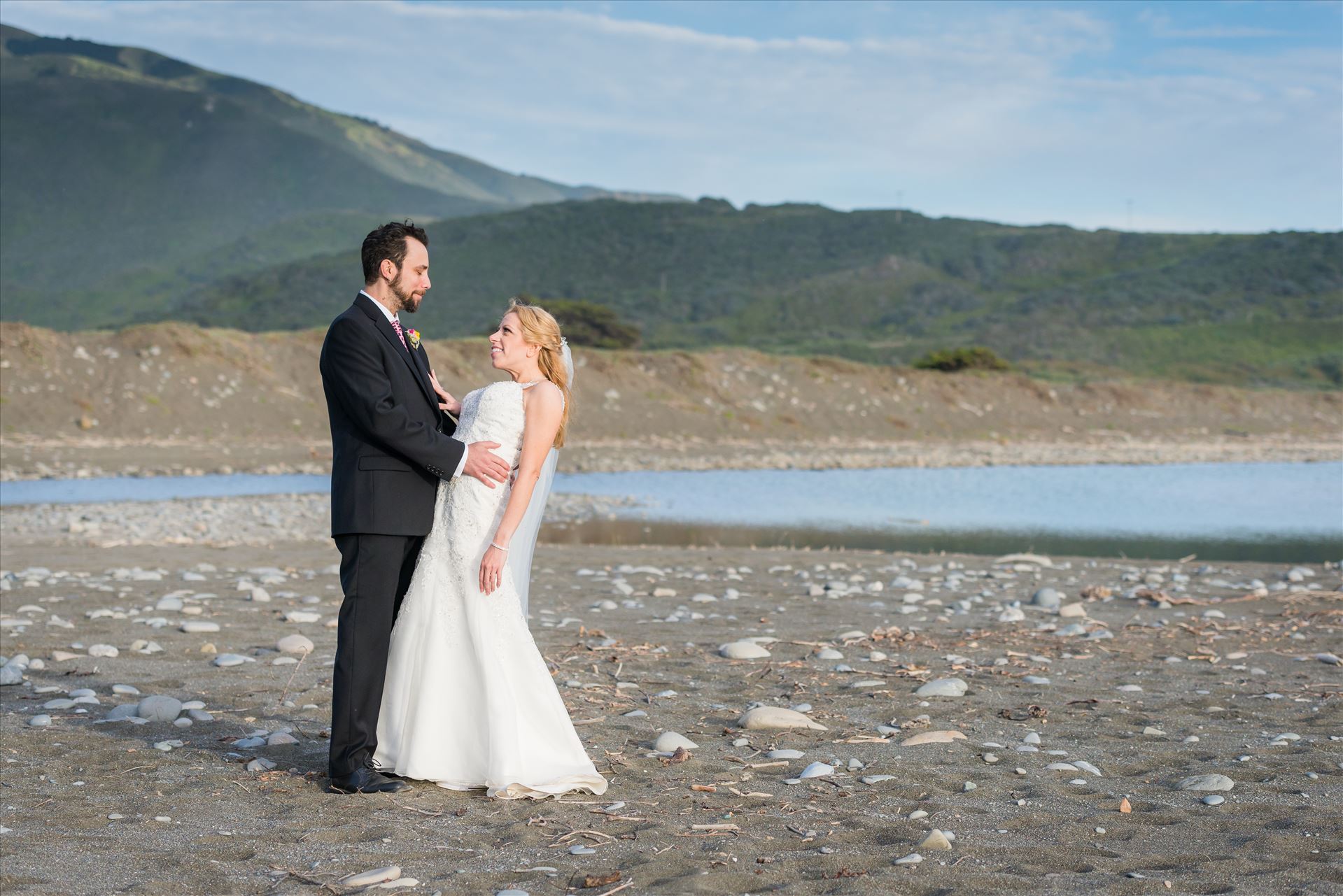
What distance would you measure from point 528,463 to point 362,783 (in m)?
1.38

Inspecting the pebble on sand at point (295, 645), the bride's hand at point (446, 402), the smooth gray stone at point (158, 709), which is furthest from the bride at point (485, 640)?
the pebble on sand at point (295, 645)

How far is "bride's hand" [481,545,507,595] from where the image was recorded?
4.66 metres

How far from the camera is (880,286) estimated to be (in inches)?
3617

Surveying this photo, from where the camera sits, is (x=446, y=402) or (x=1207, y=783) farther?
(x=446, y=402)

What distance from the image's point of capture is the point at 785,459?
1188 inches

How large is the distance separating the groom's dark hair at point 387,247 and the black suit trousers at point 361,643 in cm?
105

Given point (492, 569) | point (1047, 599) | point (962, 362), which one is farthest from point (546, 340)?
point (962, 362)

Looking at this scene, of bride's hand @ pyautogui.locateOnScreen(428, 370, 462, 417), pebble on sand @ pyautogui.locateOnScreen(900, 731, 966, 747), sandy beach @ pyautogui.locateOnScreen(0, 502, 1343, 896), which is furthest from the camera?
pebble on sand @ pyautogui.locateOnScreen(900, 731, 966, 747)

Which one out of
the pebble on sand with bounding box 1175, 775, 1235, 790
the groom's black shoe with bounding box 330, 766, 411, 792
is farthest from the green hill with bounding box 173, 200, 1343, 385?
the groom's black shoe with bounding box 330, 766, 411, 792

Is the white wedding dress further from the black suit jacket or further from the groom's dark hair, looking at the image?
the groom's dark hair

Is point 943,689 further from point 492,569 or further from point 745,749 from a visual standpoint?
point 492,569

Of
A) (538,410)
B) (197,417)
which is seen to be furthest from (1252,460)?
(538,410)

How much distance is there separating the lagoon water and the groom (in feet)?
37.8

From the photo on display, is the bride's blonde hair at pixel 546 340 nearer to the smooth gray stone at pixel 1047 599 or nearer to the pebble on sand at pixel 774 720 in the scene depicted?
the pebble on sand at pixel 774 720
